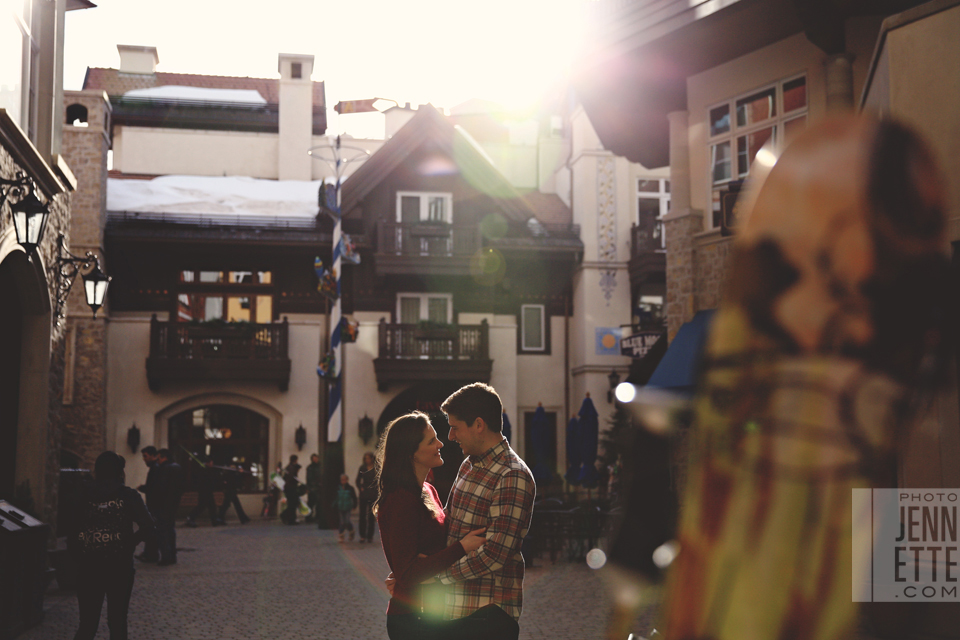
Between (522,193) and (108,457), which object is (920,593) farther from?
(522,193)

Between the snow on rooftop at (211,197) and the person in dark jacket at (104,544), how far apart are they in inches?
866

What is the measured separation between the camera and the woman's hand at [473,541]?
10.1 feet

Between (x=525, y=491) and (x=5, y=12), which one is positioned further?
(x=5, y=12)

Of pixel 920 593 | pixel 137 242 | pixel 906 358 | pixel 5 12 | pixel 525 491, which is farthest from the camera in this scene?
pixel 137 242

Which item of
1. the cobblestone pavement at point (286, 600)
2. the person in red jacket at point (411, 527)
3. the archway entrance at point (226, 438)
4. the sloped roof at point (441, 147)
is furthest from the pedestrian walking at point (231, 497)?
the person in red jacket at point (411, 527)

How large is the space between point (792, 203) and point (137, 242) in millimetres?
27894

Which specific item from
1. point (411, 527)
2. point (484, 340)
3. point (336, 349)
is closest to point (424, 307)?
point (484, 340)

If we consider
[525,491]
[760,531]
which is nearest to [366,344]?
[525,491]

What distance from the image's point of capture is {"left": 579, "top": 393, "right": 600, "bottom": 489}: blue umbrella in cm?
1775

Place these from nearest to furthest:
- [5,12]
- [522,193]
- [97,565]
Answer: [97,565], [5,12], [522,193]

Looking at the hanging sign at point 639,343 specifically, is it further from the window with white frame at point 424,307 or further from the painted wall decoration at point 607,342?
the window with white frame at point 424,307

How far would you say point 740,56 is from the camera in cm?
1406

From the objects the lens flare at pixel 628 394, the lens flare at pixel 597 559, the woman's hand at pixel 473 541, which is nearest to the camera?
the lens flare at pixel 628 394

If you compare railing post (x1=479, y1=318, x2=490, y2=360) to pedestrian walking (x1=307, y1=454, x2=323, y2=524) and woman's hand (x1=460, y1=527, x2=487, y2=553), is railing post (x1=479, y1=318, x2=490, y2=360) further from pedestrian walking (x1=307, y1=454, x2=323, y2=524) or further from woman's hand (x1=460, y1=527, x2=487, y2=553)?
woman's hand (x1=460, y1=527, x2=487, y2=553)
